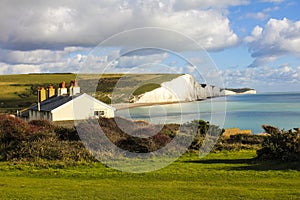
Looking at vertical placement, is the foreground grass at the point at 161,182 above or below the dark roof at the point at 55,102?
below

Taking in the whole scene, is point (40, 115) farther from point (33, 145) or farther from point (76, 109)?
point (33, 145)

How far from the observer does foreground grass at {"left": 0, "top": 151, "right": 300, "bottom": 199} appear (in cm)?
1353

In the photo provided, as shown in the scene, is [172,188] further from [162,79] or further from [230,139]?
[230,139]

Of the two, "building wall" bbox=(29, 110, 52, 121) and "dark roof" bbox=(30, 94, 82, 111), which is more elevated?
"dark roof" bbox=(30, 94, 82, 111)

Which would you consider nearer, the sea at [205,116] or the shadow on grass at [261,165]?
the shadow on grass at [261,165]

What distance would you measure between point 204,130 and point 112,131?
7.64 metres

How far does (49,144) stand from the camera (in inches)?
979

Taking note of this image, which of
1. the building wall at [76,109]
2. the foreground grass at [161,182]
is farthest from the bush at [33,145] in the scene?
the building wall at [76,109]

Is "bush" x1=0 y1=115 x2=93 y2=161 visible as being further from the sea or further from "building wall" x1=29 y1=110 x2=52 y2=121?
"building wall" x1=29 y1=110 x2=52 y2=121

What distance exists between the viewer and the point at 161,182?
16.1 meters

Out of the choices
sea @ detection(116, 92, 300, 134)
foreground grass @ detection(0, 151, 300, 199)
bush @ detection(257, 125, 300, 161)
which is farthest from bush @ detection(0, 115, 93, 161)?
bush @ detection(257, 125, 300, 161)

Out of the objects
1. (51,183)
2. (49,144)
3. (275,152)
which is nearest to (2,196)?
(51,183)

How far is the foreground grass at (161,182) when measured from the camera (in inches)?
533

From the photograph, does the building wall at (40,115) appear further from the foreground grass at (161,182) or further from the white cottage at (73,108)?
the foreground grass at (161,182)
